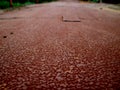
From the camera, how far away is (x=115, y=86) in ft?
4.11

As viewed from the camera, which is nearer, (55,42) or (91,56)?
(91,56)

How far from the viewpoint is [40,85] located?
1.27 m

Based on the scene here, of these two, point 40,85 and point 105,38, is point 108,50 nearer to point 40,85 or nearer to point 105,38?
point 105,38

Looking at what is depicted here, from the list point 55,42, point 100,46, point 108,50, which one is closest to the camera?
point 108,50

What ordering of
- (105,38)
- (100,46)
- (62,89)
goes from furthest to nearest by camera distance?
(105,38), (100,46), (62,89)

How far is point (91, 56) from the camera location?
6.08 ft

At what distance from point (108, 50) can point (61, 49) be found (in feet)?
1.98

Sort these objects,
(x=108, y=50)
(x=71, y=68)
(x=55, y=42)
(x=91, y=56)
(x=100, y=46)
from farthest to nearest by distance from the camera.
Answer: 1. (x=55, y=42)
2. (x=100, y=46)
3. (x=108, y=50)
4. (x=91, y=56)
5. (x=71, y=68)

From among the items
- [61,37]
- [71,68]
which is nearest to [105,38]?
[61,37]

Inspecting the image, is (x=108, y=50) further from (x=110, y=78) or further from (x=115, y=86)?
A: (x=115, y=86)

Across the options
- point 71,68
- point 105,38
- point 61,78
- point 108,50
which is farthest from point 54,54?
point 105,38

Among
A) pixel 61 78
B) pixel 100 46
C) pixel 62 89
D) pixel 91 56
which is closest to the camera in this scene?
pixel 62 89

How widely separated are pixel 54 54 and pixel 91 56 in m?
0.43

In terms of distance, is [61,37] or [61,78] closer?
[61,78]
